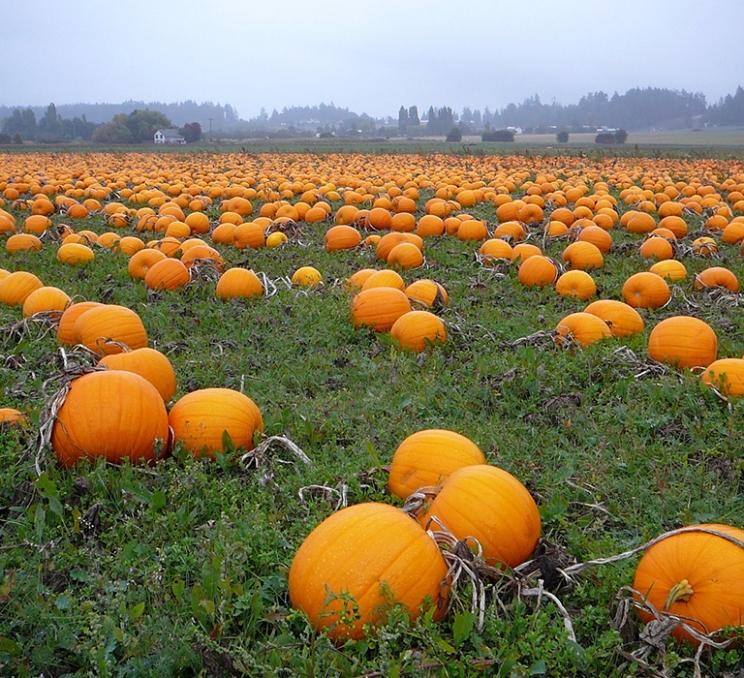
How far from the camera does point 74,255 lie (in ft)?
30.8

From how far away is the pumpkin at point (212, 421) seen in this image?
422 cm

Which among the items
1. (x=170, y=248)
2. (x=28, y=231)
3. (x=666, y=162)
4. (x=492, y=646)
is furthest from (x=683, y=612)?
(x=666, y=162)

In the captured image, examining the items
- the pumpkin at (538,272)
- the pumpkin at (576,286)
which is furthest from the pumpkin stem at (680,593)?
the pumpkin at (538,272)

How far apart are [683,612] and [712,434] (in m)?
2.15

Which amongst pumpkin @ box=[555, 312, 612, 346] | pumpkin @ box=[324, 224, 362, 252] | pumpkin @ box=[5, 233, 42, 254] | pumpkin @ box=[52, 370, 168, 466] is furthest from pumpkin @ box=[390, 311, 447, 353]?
pumpkin @ box=[5, 233, 42, 254]

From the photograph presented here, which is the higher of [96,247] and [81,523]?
[96,247]

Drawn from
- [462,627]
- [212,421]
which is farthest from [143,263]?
[462,627]

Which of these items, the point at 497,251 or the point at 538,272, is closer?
the point at 538,272

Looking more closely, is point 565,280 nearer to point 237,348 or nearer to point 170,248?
point 237,348

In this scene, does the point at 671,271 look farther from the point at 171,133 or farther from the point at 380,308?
the point at 171,133

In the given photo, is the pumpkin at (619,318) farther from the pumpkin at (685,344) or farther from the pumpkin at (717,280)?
the pumpkin at (717,280)

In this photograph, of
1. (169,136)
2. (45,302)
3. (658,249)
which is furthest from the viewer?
(169,136)

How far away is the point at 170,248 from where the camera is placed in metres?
9.80

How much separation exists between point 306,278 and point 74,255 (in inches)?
130
